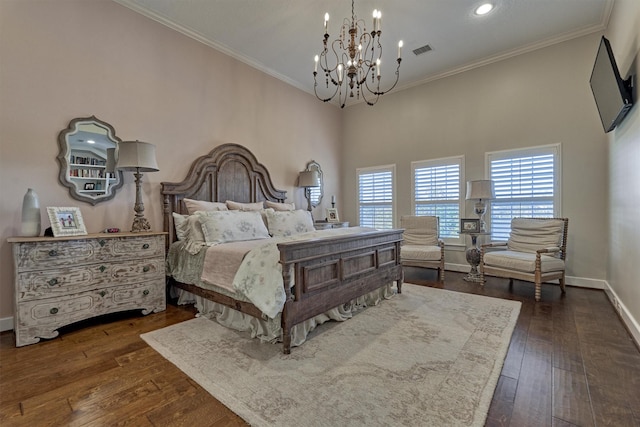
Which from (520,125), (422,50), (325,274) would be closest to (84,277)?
(325,274)

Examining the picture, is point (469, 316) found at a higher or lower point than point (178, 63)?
lower

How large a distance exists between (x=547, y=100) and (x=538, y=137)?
528 mm

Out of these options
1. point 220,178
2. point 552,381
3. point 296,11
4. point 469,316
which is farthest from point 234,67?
Answer: point 552,381

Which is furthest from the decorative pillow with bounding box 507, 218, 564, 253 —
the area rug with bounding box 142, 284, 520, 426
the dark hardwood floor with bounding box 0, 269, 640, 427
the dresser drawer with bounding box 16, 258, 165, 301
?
the dresser drawer with bounding box 16, 258, 165, 301

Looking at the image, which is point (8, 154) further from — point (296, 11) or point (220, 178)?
point (296, 11)

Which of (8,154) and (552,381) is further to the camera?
(8,154)

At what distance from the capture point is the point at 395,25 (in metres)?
3.76

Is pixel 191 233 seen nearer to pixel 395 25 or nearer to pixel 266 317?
pixel 266 317

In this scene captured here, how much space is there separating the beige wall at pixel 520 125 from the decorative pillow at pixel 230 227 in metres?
3.30

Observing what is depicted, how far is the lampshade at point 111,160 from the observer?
3205 millimetres

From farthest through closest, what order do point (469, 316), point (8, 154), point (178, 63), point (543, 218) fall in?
point (543, 218)
point (178, 63)
point (469, 316)
point (8, 154)

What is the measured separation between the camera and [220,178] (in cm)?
421

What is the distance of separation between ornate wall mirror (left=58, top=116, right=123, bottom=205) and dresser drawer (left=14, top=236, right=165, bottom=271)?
0.68 meters

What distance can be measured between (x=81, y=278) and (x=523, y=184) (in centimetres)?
563
